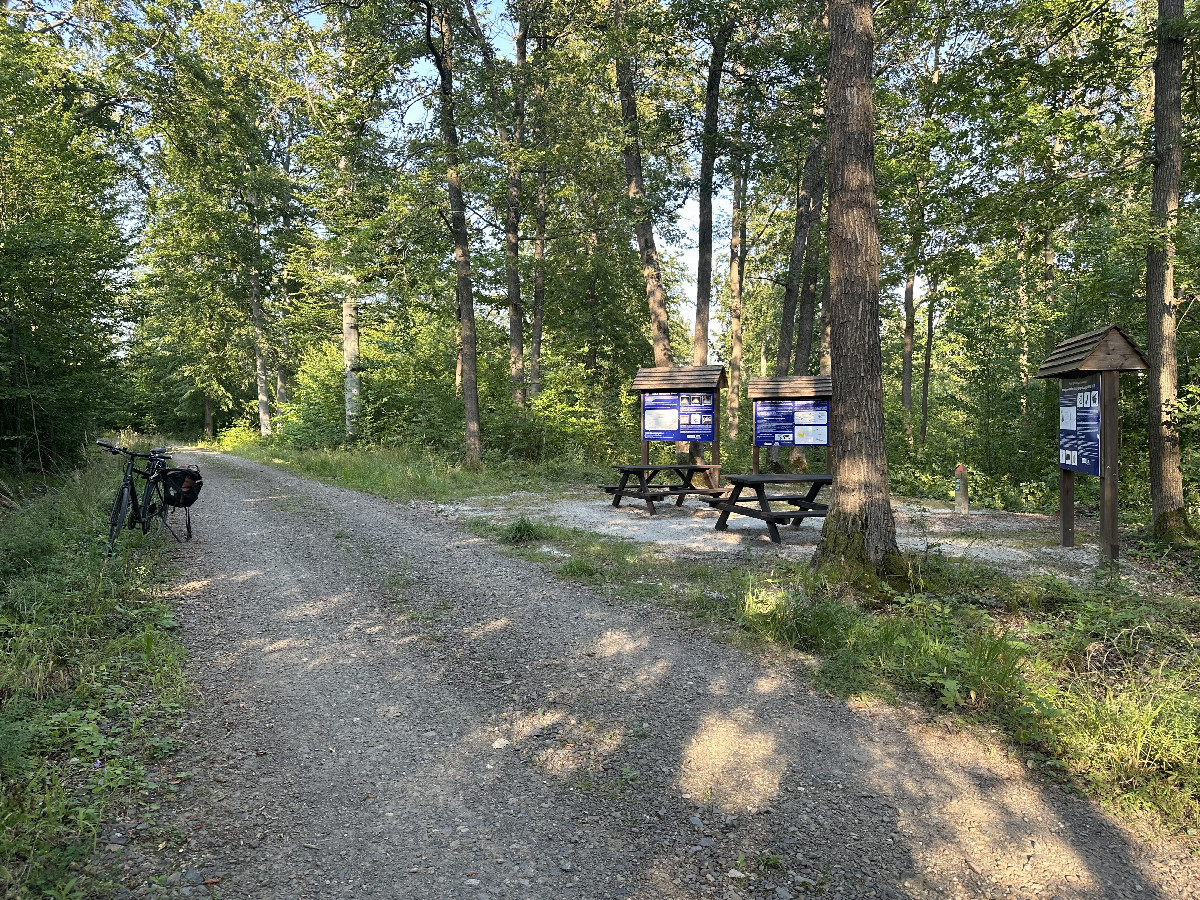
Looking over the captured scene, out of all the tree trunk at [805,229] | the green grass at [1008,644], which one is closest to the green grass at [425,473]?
the green grass at [1008,644]

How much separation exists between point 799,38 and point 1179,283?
8363 millimetres

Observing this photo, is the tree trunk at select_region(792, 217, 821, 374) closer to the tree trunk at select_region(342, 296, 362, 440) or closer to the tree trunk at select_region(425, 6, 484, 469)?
the tree trunk at select_region(425, 6, 484, 469)

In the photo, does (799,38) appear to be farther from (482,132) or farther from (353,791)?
(353,791)

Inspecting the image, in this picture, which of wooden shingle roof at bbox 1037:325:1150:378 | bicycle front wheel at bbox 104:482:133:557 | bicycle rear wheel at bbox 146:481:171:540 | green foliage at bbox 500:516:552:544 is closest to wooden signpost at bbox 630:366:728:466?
green foliage at bbox 500:516:552:544

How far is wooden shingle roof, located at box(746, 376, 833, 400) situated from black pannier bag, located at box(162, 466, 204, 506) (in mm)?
8622

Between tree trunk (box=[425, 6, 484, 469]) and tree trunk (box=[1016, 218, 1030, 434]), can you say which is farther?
tree trunk (box=[1016, 218, 1030, 434])

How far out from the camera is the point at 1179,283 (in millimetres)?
11070

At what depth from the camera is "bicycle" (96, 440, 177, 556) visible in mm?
7207

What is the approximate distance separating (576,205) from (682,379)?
11.1 meters

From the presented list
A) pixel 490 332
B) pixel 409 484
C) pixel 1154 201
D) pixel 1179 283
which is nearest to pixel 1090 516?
pixel 1179 283

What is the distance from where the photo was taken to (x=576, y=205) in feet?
70.3

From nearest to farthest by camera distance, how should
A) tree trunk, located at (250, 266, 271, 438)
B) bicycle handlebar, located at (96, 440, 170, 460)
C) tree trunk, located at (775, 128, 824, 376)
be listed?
bicycle handlebar, located at (96, 440, 170, 460) → tree trunk, located at (775, 128, 824, 376) → tree trunk, located at (250, 266, 271, 438)

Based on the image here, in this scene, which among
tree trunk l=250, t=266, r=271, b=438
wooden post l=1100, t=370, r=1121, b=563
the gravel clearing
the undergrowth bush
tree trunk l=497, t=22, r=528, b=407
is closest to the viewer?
the undergrowth bush

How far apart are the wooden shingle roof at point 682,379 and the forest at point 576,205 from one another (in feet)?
10.6
